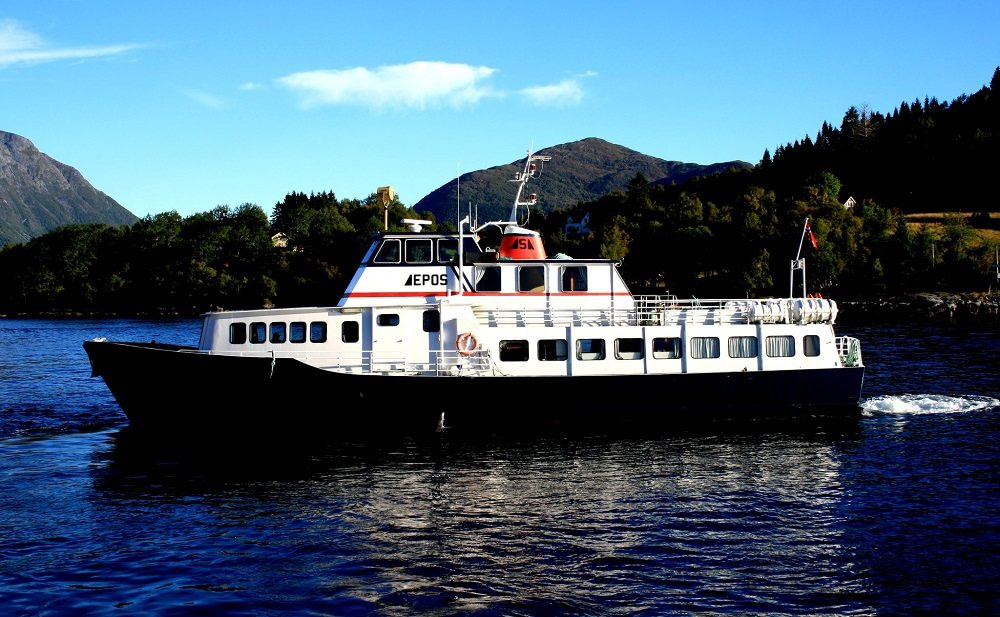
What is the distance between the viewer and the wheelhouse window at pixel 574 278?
26703 mm

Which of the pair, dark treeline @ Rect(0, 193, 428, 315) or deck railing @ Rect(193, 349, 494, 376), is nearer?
deck railing @ Rect(193, 349, 494, 376)

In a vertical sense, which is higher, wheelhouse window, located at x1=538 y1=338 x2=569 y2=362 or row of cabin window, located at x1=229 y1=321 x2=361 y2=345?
row of cabin window, located at x1=229 y1=321 x2=361 y2=345

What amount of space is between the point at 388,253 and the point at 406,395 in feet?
15.7

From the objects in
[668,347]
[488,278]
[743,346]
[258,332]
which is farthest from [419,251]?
[743,346]

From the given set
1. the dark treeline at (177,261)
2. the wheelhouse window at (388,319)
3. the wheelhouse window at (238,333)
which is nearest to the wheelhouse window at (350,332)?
the wheelhouse window at (388,319)

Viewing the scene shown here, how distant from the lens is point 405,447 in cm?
2322

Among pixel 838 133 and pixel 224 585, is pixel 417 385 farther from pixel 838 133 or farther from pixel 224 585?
pixel 838 133

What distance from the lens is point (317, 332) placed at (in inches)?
976

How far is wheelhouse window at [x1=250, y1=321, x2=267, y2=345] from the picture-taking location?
2492 centimetres

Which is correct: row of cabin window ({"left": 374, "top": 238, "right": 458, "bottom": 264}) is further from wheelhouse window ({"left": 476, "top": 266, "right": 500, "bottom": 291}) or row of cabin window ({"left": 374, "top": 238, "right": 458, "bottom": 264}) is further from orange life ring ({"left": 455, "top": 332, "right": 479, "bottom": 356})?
orange life ring ({"left": 455, "top": 332, "right": 479, "bottom": 356})

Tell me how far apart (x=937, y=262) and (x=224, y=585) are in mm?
96024

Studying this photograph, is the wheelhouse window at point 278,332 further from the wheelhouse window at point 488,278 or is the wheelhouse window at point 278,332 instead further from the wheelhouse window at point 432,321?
the wheelhouse window at point 488,278

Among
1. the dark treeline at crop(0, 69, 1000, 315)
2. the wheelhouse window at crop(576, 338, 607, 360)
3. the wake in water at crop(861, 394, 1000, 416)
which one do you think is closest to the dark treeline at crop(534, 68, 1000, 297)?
the dark treeline at crop(0, 69, 1000, 315)

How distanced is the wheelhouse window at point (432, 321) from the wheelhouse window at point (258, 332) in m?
4.73
